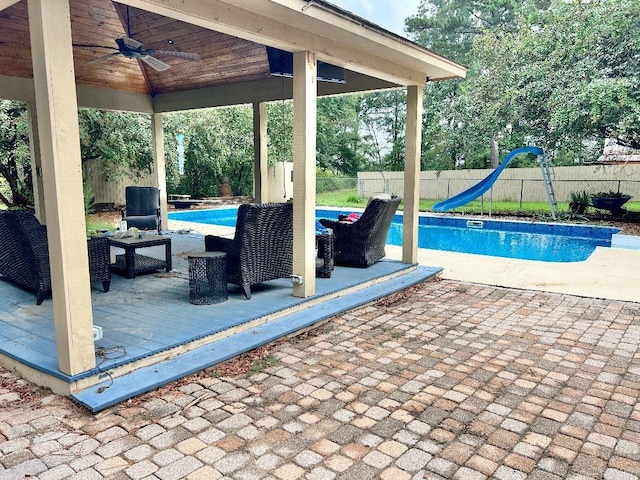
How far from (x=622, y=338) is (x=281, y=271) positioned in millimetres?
2900

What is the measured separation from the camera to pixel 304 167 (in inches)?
164

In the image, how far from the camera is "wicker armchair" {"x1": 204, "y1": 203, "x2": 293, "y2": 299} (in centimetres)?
409

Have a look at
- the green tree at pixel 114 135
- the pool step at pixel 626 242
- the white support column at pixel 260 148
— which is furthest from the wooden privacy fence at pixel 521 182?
the green tree at pixel 114 135

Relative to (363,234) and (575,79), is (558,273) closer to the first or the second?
(363,234)

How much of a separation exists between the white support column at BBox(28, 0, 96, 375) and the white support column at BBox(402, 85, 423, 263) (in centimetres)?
399

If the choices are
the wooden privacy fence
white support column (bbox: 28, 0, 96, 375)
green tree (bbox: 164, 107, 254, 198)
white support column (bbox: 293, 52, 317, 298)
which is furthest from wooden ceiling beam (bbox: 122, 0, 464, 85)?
the wooden privacy fence

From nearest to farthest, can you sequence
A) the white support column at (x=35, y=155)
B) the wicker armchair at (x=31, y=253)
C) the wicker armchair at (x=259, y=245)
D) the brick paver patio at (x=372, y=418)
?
1. the brick paver patio at (x=372, y=418)
2. the wicker armchair at (x=31, y=253)
3. the wicker armchair at (x=259, y=245)
4. the white support column at (x=35, y=155)

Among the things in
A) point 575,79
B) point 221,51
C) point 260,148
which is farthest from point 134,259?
point 575,79

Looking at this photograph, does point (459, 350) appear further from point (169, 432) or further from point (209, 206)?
point (209, 206)

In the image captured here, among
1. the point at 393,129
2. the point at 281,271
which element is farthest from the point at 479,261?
the point at 393,129

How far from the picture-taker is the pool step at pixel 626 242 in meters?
8.31

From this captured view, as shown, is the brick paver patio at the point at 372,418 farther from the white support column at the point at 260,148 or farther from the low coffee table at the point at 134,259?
the white support column at the point at 260,148

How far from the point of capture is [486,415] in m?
2.59

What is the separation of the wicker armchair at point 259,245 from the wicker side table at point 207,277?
0.44ft
